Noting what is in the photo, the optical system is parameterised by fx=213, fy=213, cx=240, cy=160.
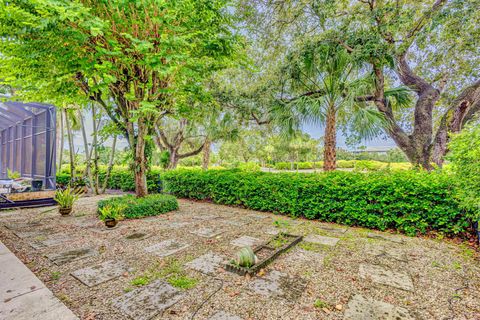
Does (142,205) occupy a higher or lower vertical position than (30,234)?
higher

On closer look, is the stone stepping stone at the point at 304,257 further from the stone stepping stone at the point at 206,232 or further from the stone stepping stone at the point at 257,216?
the stone stepping stone at the point at 257,216

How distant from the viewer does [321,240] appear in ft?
12.6

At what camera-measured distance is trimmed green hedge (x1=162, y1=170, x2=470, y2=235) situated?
3986mm

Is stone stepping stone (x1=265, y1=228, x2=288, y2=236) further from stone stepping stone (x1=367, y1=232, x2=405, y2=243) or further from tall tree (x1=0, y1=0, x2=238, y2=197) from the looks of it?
tall tree (x1=0, y1=0, x2=238, y2=197)

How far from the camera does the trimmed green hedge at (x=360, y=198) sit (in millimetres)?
3986

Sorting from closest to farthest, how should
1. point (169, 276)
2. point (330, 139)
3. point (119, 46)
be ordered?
1. point (169, 276)
2. point (119, 46)
3. point (330, 139)

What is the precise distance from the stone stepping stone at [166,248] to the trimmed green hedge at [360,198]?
3021 millimetres

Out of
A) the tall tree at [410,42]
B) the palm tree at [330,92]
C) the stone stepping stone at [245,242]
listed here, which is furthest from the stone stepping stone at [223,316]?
the tall tree at [410,42]

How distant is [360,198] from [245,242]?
2.80 metres

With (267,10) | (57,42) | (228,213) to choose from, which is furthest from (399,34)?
(57,42)

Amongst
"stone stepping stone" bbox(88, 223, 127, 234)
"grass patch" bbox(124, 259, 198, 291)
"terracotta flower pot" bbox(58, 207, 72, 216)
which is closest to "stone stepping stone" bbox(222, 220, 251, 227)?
"grass patch" bbox(124, 259, 198, 291)

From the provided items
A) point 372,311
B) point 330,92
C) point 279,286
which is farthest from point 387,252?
point 330,92

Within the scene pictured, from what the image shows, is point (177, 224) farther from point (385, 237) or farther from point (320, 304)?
point (385, 237)

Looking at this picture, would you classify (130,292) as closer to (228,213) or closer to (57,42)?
(228,213)
